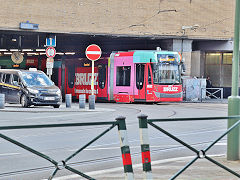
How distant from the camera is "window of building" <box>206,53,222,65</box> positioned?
5391 centimetres

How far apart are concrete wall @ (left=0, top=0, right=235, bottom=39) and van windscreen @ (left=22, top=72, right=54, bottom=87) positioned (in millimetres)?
14676

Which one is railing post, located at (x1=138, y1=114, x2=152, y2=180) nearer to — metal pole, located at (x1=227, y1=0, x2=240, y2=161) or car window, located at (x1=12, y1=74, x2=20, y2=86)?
metal pole, located at (x1=227, y1=0, x2=240, y2=161)

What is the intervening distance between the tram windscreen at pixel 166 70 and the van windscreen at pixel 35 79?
23.4 ft

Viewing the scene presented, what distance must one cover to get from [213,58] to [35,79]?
1186 inches

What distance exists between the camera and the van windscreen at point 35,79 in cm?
2673

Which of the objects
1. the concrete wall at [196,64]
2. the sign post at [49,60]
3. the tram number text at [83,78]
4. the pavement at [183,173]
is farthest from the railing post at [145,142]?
the concrete wall at [196,64]

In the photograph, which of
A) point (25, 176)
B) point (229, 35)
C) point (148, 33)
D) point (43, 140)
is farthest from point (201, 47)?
point (25, 176)

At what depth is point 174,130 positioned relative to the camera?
53.4 ft

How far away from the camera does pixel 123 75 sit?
33.6 m

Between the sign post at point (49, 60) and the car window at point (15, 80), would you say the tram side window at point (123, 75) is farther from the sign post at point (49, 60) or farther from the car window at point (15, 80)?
the car window at point (15, 80)

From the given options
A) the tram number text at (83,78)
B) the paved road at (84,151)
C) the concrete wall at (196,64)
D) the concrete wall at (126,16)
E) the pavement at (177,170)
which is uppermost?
the concrete wall at (126,16)

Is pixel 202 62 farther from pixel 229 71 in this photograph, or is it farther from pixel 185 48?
pixel 185 48

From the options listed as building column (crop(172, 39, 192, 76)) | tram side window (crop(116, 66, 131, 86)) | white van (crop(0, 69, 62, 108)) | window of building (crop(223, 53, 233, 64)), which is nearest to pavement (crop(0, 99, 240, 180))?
white van (crop(0, 69, 62, 108))

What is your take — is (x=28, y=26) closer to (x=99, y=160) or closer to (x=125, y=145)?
(x=99, y=160)
